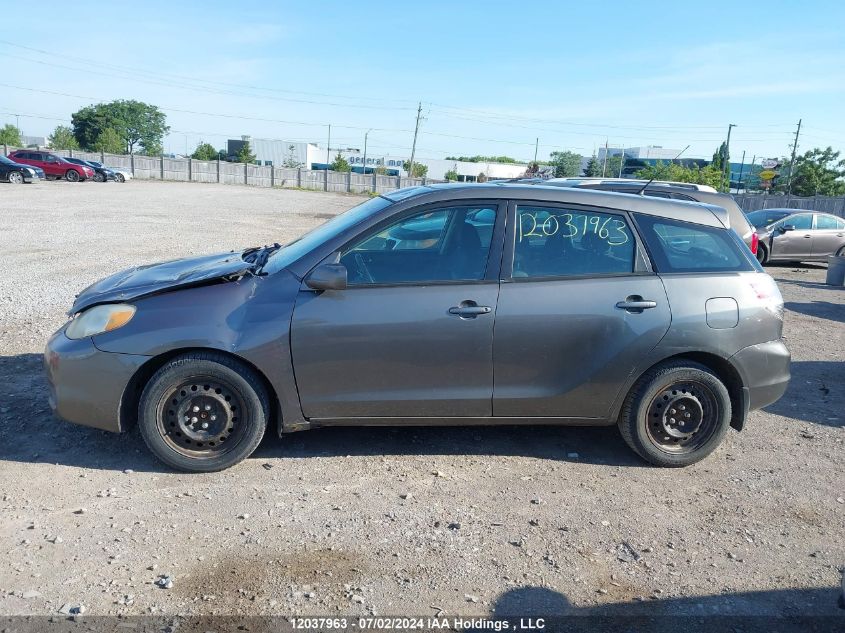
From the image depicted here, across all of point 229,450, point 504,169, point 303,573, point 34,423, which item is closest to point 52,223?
point 34,423

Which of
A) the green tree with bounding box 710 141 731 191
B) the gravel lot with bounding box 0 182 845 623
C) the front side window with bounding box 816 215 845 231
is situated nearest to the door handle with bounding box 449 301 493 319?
→ the gravel lot with bounding box 0 182 845 623

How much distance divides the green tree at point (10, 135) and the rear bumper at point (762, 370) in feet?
308

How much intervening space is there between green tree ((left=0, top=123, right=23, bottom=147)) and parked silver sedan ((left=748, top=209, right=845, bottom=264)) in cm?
8736

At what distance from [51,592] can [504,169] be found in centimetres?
11136

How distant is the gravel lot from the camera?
3.25 m

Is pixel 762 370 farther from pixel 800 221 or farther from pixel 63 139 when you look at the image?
pixel 63 139

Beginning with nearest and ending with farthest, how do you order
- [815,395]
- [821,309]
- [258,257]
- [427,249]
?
[427,249], [258,257], [815,395], [821,309]

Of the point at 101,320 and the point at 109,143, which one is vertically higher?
the point at 109,143

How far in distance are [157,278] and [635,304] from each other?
3125mm

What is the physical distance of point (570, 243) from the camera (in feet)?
15.1

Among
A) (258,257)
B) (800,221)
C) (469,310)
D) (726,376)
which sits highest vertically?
(800,221)

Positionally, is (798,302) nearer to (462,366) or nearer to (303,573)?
(462,366)

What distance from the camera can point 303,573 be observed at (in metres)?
3.37

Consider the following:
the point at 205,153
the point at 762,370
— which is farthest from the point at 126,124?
the point at 762,370
